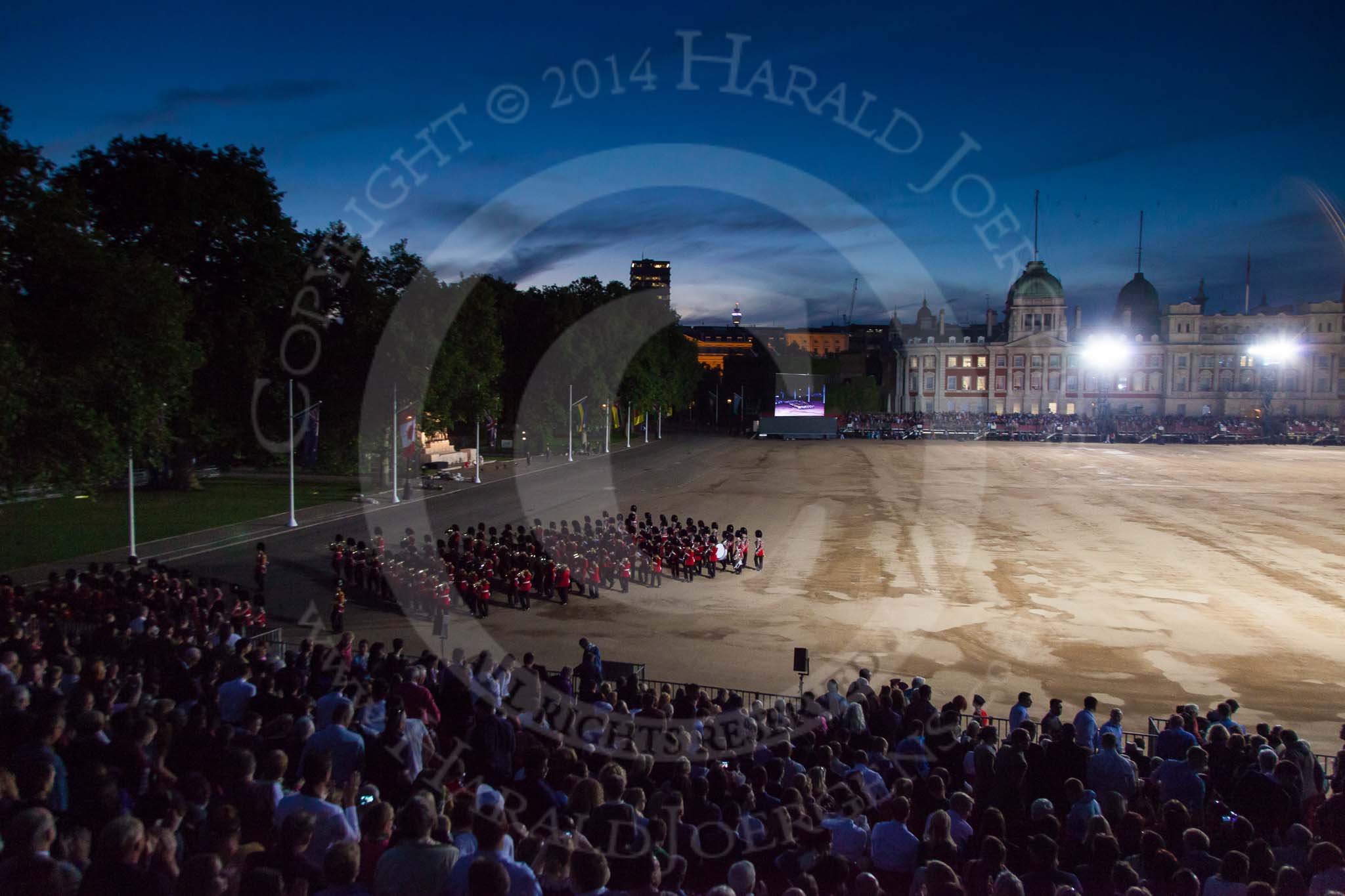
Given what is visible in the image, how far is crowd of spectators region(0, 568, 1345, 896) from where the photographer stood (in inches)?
171

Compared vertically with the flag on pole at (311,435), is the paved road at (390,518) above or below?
below

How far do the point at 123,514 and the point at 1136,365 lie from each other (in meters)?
108

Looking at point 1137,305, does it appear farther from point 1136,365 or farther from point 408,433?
point 408,433

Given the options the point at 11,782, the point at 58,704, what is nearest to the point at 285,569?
the point at 58,704

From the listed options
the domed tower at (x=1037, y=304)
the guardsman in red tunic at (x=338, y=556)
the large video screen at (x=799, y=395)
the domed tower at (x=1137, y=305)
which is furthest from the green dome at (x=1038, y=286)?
the guardsman in red tunic at (x=338, y=556)

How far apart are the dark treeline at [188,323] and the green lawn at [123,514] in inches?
69.5

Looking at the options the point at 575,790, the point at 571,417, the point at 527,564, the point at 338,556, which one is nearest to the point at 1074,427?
the point at 571,417

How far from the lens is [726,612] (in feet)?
61.7

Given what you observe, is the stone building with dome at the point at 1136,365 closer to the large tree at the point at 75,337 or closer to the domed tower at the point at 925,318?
the domed tower at the point at 925,318

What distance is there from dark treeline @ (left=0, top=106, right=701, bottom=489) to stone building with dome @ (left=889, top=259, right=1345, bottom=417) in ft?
215

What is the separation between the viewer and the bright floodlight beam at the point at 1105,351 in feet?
335

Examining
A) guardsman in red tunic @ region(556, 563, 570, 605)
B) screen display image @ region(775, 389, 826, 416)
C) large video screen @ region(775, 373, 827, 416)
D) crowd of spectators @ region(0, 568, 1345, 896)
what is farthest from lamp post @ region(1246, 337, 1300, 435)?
crowd of spectators @ region(0, 568, 1345, 896)

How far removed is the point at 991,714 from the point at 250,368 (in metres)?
31.3

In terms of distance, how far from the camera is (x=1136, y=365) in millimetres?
103812
